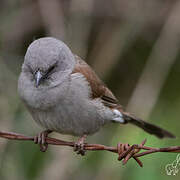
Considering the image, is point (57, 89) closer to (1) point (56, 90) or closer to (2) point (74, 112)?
(1) point (56, 90)

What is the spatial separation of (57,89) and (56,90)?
0.06 ft

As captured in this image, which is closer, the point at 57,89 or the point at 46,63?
the point at 46,63

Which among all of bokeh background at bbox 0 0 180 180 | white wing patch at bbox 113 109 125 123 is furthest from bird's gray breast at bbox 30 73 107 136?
bokeh background at bbox 0 0 180 180

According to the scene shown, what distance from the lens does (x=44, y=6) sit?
7.80 metres

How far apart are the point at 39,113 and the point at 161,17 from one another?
4.23m

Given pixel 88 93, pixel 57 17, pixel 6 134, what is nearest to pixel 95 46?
pixel 57 17

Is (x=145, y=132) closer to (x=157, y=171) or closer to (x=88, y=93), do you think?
(x=157, y=171)

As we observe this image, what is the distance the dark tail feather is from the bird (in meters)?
0.87

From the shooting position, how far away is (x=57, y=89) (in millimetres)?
4844

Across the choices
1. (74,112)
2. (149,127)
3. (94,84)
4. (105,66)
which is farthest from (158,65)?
(74,112)

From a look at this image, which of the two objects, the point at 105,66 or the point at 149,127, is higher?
the point at 105,66

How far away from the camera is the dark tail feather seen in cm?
575

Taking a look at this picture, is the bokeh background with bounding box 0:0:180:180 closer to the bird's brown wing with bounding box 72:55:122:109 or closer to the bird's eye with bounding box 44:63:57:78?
the bird's brown wing with bounding box 72:55:122:109

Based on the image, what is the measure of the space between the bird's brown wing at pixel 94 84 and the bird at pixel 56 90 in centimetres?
1
